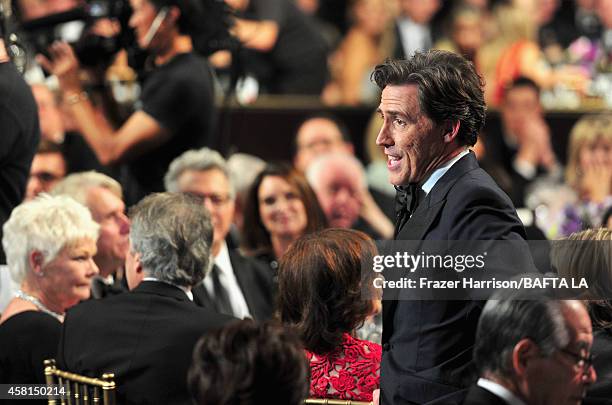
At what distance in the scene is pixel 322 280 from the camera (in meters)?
3.38

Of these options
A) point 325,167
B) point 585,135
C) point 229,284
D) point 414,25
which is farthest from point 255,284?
point 414,25

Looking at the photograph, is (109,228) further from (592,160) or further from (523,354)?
(592,160)

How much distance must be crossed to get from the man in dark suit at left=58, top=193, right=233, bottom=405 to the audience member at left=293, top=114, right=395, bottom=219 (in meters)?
3.51

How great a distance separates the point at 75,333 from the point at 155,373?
1.05 ft

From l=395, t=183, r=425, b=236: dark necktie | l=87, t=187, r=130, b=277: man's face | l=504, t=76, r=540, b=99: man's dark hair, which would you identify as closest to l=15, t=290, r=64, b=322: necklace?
l=87, t=187, r=130, b=277: man's face

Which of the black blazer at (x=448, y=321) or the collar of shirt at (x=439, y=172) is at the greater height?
the collar of shirt at (x=439, y=172)

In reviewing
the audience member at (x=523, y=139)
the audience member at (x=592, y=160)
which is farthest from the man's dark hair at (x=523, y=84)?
the audience member at (x=592, y=160)

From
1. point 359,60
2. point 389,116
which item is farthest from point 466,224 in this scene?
point 359,60

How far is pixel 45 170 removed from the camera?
5562 mm

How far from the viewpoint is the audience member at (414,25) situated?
32.0 ft

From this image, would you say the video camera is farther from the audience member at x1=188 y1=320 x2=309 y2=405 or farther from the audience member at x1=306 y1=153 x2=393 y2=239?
the audience member at x1=188 y1=320 x2=309 y2=405

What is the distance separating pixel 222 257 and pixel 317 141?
247 centimetres

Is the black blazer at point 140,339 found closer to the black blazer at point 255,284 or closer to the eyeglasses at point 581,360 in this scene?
the eyeglasses at point 581,360

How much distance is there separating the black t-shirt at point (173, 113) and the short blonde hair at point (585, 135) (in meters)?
2.53
